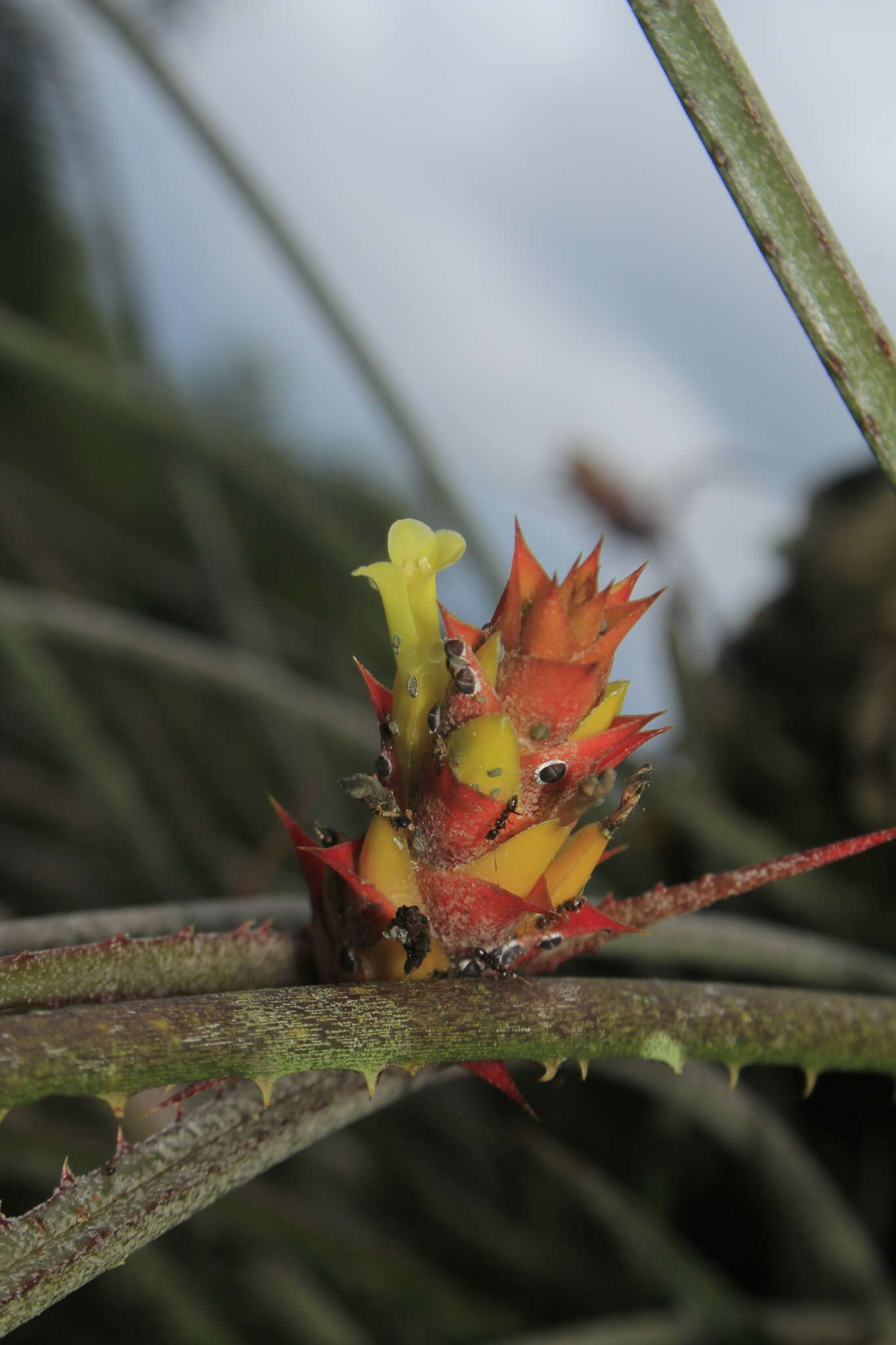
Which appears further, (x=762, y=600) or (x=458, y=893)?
(x=762, y=600)

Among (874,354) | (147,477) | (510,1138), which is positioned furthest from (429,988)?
(147,477)

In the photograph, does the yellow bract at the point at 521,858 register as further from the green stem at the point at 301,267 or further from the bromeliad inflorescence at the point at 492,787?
the green stem at the point at 301,267

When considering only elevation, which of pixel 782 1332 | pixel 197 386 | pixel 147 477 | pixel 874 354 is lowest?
pixel 782 1332

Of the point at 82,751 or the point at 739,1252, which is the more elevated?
the point at 82,751

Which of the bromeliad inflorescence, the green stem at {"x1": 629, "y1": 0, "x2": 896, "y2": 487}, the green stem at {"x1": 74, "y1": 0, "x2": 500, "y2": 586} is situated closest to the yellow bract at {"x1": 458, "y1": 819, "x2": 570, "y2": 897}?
the bromeliad inflorescence

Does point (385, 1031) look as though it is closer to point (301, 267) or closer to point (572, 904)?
point (572, 904)

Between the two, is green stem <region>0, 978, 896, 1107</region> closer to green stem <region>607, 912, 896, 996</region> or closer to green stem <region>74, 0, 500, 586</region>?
green stem <region>607, 912, 896, 996</region>

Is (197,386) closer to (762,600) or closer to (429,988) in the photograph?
(762,600)
